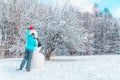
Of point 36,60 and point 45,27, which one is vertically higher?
point 45,27

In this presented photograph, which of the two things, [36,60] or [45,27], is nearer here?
[36,60]

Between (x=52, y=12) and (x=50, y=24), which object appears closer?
(x=50, y=24)

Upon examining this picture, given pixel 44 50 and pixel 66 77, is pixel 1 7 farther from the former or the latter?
pixel 66 77

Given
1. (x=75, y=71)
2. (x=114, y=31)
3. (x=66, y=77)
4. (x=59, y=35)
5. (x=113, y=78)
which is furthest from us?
(x=114, y=31)

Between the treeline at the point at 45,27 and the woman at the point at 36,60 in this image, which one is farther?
the treeline at the point at 45,27

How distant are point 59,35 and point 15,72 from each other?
7.48 meters

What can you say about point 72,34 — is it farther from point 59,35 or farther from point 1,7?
Answer: point 1,7

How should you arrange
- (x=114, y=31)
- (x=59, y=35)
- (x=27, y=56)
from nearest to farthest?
(x=27, y=56)
(x=59, y=35)
(x=114, y=31)

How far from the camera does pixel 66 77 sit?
415 inches

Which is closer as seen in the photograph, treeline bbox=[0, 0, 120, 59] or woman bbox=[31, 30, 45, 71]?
woman bbox=[31, 30, 45, 71]

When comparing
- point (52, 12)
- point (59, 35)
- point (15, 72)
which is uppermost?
point (52, 12)

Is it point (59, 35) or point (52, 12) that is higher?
point (52, 12)

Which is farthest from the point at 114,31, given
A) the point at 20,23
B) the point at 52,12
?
the point at 52,12

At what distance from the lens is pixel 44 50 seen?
19953mm
